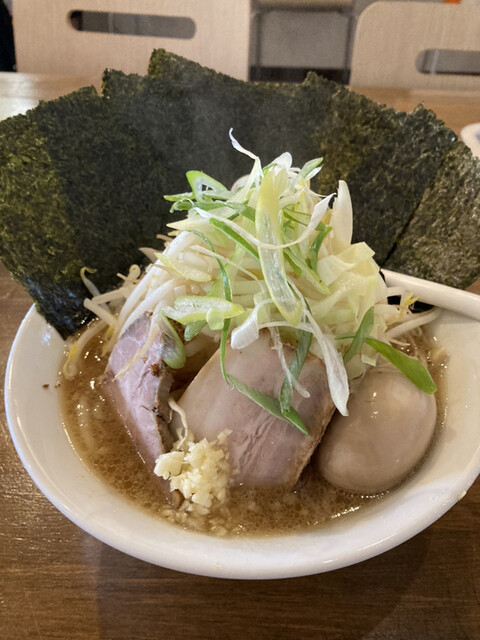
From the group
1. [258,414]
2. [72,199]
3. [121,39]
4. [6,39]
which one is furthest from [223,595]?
Answer: [6,39]

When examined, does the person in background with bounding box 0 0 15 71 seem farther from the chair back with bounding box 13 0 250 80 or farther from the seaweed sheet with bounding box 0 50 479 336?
the seaweed sheet with bounding box 0 50 479 336

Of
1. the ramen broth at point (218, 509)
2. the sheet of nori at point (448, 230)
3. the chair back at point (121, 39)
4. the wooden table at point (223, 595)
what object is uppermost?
the chair back at point (121, 39)

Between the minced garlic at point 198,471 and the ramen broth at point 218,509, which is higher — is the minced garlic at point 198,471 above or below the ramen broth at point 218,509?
above

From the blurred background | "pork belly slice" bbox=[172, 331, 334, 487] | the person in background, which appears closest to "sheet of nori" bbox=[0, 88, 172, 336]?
"pork belly slice" bbox=[172, 331, 334, 487]

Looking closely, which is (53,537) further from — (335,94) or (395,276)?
(335,94)

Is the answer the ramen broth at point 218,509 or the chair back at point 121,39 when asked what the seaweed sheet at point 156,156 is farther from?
the chair back at point 121,39

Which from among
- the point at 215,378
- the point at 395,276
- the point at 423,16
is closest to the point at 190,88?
the point at 395,276

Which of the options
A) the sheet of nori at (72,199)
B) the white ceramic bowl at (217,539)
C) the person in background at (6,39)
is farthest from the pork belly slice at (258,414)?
the person in background at (6,39)
